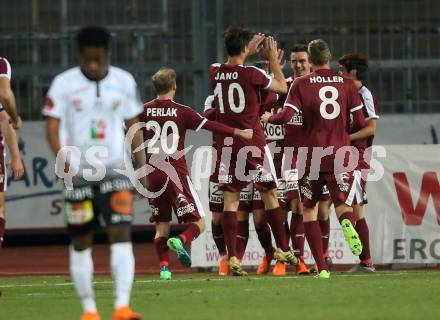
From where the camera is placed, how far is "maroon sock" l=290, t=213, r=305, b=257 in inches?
592

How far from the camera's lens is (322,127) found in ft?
43.3

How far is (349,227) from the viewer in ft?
42.7

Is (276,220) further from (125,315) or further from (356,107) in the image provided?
(125,315)

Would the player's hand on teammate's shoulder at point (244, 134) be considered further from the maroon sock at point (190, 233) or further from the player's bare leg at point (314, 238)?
the maroon sock at point (190, 233)

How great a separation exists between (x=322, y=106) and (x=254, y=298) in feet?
10.4

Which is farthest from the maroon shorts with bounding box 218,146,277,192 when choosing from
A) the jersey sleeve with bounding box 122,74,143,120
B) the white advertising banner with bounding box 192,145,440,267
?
the jersey sleeve with bounding box 122,74,143,120

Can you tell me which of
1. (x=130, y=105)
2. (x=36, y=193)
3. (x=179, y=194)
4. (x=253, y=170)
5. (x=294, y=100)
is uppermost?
(x=130, y=105)

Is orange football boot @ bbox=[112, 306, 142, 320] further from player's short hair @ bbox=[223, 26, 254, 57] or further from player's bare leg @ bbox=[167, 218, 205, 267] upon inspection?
player's short hair @ bbox=[223, 26, 254, 57]

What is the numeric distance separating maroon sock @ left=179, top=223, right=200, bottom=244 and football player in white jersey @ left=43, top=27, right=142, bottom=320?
15.3ft

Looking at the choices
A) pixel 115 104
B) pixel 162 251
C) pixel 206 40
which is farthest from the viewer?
pixel 206 40

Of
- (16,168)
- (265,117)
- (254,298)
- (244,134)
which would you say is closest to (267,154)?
(265,117)

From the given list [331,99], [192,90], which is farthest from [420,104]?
[331,99]

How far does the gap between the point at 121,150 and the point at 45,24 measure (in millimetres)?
13059

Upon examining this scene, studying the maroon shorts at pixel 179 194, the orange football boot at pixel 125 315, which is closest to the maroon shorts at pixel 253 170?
the maroon shorts at pixel 179 194
